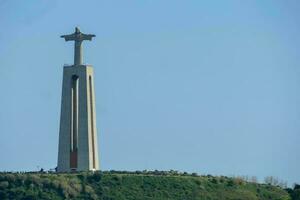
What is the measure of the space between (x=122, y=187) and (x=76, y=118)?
1176cm

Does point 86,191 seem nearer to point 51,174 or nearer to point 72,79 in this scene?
point 51,174

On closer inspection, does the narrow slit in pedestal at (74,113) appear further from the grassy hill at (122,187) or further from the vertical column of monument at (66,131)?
the grassy hill at (122,187)

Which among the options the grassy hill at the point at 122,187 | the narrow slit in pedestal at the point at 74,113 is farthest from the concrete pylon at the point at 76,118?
the grassy hill at the point at 122,187

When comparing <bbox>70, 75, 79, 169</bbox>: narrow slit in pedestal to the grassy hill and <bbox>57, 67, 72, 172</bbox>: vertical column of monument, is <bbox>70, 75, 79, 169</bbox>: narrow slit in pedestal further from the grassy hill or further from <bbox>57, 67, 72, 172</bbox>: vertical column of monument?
the grassy hill

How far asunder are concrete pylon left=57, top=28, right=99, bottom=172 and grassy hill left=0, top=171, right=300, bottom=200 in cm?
458

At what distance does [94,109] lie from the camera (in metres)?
141

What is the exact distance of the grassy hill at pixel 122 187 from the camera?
12812 cm

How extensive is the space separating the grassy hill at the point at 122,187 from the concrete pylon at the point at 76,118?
458 centimetres

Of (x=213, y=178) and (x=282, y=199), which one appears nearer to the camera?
(x=282, y=199)

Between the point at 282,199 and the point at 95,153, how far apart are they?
23054 mm

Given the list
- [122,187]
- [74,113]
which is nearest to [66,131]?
[74,113]

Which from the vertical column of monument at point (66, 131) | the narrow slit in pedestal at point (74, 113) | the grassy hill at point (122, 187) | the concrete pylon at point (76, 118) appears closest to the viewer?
the grassy hill at point (122, 187)

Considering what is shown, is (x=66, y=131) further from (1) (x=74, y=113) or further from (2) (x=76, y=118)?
(1) (x=74, y=113)

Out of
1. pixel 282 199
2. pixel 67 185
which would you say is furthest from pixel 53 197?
pixel 282 199
